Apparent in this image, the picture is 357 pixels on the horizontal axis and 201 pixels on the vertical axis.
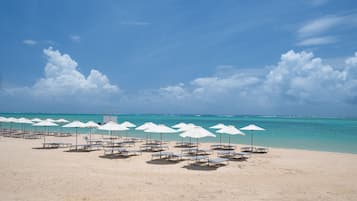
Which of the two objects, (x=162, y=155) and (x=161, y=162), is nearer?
(x=161, y=162)

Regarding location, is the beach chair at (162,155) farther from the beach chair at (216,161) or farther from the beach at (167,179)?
the beach chair at (216,161)

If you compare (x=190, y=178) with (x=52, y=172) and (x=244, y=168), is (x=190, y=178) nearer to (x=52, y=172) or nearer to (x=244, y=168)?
(x=244, y=168)

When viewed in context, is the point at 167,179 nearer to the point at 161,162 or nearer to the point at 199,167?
the point at 199,167

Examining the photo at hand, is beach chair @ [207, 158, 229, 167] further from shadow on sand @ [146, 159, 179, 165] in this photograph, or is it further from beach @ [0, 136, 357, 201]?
shadow on sand @ [146, 159, 179, 165]

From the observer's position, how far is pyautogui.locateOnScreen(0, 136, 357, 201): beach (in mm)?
7207

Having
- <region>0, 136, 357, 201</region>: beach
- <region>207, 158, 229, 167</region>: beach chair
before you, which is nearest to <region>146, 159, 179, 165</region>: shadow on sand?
<region>0, 136, 357, 201</region>: beach

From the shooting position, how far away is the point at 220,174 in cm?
1020

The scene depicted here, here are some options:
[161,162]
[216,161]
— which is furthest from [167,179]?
[161,162]

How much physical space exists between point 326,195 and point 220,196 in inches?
128

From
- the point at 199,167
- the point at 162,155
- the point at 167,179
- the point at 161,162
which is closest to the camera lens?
the point at 167,179

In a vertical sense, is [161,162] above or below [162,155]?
below

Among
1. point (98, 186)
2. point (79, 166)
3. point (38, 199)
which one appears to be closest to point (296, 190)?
point (98, 186)

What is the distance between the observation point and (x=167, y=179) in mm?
9133

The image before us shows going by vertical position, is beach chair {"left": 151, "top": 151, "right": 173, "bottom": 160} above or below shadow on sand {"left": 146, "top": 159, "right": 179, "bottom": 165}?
above
